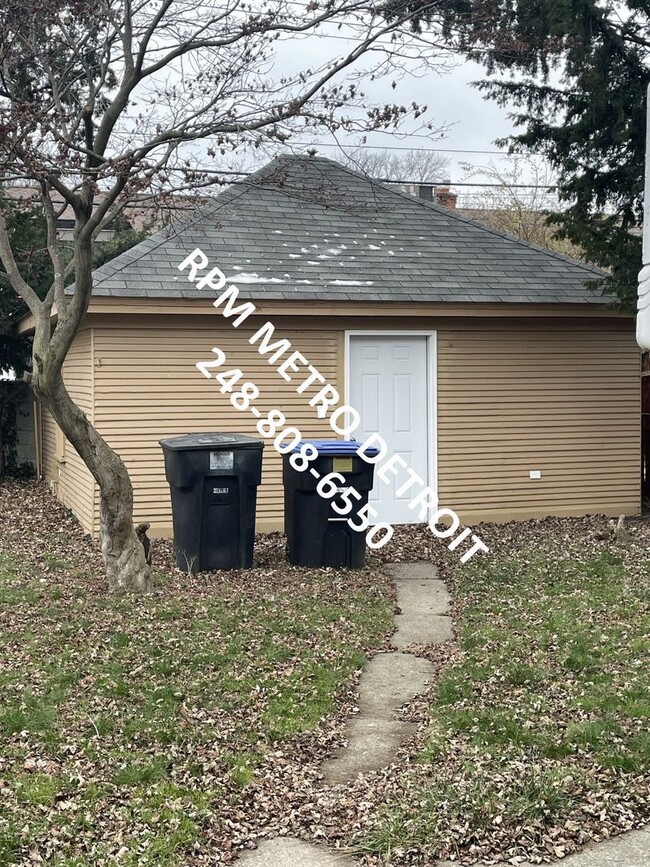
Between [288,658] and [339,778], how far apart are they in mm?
1730

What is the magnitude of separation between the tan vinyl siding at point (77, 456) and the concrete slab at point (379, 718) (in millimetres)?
5167

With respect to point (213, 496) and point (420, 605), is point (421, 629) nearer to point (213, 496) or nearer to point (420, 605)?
point (420, 605)

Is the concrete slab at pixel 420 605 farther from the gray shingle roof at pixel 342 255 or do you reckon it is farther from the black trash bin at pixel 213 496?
the gray shingle roof at pixel 342 255

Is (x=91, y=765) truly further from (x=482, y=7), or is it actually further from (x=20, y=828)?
(x=482, y=7)

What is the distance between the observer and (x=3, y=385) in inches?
638

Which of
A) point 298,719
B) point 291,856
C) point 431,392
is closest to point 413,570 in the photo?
point 431,392

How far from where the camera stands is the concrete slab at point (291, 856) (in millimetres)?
3729

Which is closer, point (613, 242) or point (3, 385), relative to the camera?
point (613, 242)

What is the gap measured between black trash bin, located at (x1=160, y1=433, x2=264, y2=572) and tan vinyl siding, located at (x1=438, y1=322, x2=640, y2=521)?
3400 mm

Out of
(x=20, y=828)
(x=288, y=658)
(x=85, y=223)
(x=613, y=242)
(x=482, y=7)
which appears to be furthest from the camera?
(x=613, y=242)

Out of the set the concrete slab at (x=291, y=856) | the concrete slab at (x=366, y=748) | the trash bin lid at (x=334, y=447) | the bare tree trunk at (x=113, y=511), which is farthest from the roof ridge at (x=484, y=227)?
the concrete slab at (x=291, y=856)

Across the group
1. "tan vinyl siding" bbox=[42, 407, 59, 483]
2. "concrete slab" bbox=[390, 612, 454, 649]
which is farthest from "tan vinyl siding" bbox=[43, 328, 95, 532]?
"concrete slab" bbox=[390, 612, 454, 649]

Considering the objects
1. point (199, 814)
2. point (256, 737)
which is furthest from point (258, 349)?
point (199, 814)

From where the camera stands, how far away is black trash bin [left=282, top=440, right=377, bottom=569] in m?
8.87
